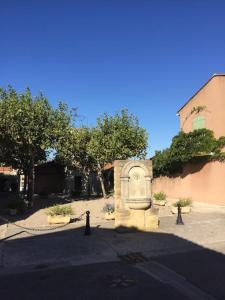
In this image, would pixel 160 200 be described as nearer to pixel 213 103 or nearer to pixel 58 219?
pixel 213 103

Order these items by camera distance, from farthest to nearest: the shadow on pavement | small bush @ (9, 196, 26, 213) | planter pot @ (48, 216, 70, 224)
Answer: small bush @ (9, 196, 26, 213)
planter pot @ (48, 216, 70, 224)
the shadow on pavement

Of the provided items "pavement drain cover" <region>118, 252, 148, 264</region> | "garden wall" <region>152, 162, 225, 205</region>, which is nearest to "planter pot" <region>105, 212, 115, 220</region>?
"pavement drain cover" <region>118, 252, 148, 264</region>

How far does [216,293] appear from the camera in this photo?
646 cm

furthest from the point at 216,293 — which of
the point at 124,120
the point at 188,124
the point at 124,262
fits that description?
the point at 124,120

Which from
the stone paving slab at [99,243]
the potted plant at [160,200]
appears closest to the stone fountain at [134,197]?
the stone paving slab at [99,243]

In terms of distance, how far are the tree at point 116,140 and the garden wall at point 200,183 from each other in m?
3.79

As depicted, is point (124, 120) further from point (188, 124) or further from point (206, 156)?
point (206, 156)

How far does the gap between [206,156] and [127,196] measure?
39.5ft

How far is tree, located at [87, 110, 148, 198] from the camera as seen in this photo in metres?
29.6

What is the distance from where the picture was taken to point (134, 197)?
1314 centimetres

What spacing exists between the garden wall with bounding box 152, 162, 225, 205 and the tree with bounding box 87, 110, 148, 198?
12.4ft

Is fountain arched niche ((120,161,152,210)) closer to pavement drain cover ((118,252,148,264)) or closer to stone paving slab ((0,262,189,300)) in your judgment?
pavement drain cover ((118,252,148,264))

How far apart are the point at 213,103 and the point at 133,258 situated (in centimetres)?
1660

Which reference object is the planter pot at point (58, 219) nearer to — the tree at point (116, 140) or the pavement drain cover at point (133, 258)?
the pavement drain cover at point (133, 258)
